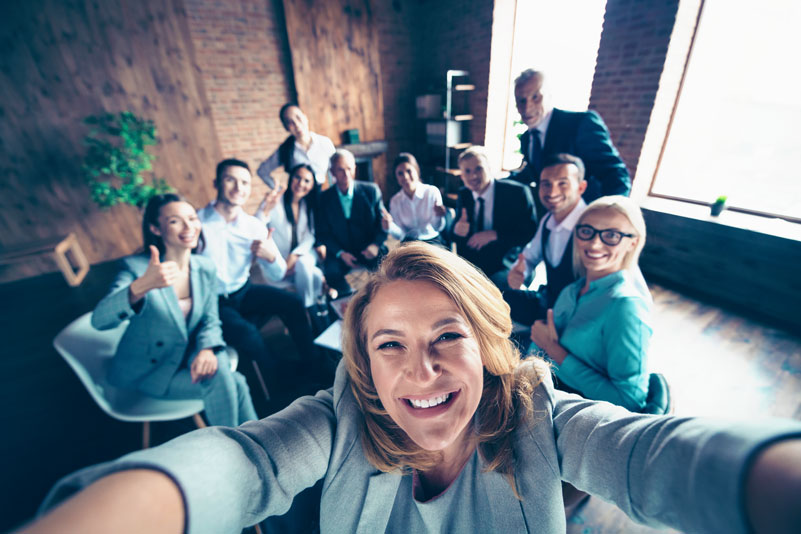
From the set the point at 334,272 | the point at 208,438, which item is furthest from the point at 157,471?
the point at 334,272

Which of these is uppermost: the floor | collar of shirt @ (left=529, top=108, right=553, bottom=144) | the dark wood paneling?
collar of shirt @ (left=529, top=108, right=553, bottom=144)

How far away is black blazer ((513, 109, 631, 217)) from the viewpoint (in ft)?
7.21

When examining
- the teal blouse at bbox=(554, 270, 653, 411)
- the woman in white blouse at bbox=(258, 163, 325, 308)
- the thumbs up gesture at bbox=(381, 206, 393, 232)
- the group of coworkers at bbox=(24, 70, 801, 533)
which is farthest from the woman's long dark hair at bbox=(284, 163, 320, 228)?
the teal blouse at bbox=(554, 270, 653, 411)

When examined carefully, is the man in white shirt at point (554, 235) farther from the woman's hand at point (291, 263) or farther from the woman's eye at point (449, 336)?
the woman's hand at point (291, 263)

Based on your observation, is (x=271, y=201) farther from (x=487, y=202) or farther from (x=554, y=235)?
(x=554, y=235)

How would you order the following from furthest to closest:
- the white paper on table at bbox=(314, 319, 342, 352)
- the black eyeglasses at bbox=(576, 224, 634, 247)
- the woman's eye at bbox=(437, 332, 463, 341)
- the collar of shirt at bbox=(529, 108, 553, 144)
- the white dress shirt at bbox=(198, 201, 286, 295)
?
the collar of shirt at bbox=(529, 108, 553, 144)
the white dress shirt at bbox=(198, 201, 286, 295)
the white paper on table at bbox=(314, 319, 342, 352)
the black eyeglasses at bbox=(576, 224, 634, 247)
the woman's eye at bbox=(437, 332, 463, 341)

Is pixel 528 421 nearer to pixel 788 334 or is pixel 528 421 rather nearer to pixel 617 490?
pixel 617 490

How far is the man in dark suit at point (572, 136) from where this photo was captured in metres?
2.22

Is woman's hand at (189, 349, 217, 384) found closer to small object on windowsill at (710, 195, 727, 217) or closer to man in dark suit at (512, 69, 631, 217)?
man in dark suit at (512, 69, 631, 217)

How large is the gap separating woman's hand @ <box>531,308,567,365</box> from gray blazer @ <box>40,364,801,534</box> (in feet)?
2.08

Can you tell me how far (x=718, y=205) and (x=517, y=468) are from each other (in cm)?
389

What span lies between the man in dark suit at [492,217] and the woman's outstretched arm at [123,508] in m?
2.30

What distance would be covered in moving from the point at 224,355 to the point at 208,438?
1221mm

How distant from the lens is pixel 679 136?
3.62 metres
